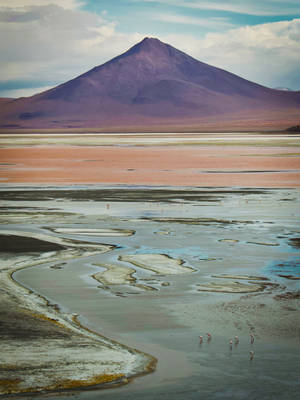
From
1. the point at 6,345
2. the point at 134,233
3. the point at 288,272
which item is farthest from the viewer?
the point at 134,233

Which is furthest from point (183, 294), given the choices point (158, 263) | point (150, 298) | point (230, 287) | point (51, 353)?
point (51, 353)

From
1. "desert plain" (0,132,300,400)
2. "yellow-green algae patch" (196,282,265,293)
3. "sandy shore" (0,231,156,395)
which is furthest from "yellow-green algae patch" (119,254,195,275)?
"sandy shore" (0,231,156,395)

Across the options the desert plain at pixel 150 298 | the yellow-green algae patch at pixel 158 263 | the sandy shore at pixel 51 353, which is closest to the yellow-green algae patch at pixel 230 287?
the desert plain at pixel 150 298

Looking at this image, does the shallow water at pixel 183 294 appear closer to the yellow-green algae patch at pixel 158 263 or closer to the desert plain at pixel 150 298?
the desert plain at pixel 150 298

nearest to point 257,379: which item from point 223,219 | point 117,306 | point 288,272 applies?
point 117,306

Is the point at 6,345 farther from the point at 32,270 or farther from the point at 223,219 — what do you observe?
the point at 223,219

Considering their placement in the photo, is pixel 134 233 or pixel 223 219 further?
pixel 223 219
